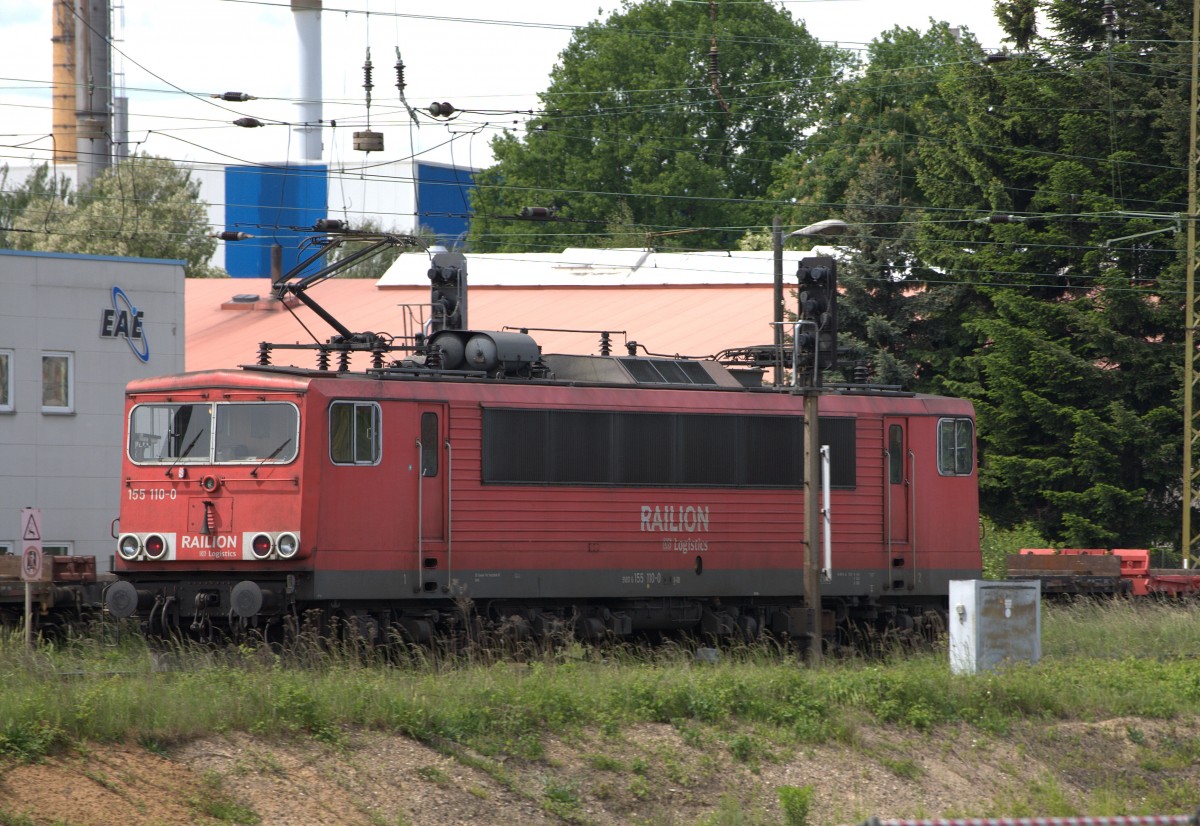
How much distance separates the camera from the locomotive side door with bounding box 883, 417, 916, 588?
21984 mm

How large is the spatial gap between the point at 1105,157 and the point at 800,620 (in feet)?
64.1

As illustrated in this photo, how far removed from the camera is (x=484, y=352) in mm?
19734

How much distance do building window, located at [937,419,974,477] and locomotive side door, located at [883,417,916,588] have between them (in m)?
0.61

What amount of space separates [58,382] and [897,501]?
1735 centimetres

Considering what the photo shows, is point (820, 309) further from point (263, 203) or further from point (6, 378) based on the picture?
point (263, 203)

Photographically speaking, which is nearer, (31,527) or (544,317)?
(31,527)

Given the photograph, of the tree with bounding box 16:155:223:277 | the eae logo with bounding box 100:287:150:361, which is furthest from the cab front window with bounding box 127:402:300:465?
the tree with bounding box 16:155:223:277

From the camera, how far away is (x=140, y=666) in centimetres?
1490

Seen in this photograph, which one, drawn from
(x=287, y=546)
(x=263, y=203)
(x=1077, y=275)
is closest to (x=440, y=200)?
(x=263, y=203)

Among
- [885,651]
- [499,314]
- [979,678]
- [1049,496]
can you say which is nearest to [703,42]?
[499,314]

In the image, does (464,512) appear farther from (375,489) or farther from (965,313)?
(965,313)

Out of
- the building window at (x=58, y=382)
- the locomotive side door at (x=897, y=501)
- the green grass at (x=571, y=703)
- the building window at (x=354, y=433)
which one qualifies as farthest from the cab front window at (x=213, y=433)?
the building window at (x=58, y=382)

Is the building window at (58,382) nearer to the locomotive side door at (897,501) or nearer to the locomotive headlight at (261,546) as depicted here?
the locomotive headlight at (261,546)

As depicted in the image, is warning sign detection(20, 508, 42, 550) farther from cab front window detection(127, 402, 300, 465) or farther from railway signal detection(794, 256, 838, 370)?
railway signal detection(794, 256, 838, 370)
